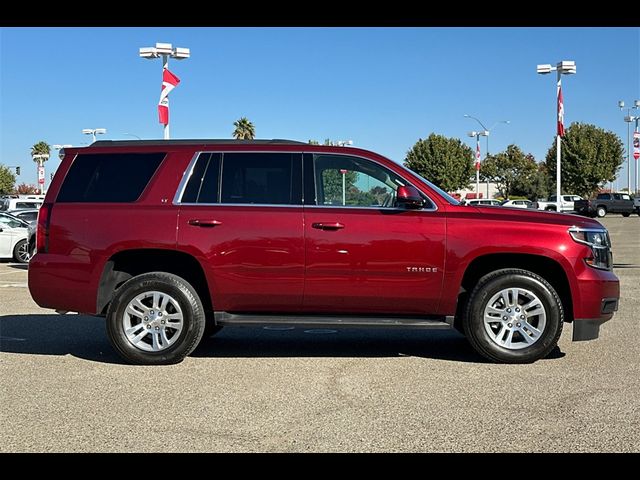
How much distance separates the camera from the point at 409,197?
602 centimetres

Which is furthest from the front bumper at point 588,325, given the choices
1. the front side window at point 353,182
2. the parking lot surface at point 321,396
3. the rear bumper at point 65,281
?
the rear bumper at point 65,281

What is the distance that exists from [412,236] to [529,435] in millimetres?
2266

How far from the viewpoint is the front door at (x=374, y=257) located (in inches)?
237

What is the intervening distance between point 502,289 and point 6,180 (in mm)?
110526

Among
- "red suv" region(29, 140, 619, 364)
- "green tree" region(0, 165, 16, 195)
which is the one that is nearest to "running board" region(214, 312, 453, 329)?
"red suv" region(29, 140, 619, 364)

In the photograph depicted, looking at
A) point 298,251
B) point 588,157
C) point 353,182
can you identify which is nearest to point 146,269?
point 298,251

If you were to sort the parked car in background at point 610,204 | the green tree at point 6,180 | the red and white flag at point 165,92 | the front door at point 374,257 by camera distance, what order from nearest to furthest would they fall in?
the front door at point 374,257, the red and white flag at point 165,92, the parked car in background at point 610,204, the green tree at point 6,180

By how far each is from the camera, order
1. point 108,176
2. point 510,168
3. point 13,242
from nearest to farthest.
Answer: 1. point 108,176
2. point 13,242
3. point 510,168

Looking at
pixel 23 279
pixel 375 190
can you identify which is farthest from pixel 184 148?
pixel 23 279

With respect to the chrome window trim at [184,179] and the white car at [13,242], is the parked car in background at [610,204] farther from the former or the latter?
the chrome window trim at [184,179]

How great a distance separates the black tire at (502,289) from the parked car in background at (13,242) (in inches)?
540

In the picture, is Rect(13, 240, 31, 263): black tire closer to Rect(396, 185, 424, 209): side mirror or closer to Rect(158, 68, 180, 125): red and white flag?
Rect(158, 68, 180, 125): red and white flag

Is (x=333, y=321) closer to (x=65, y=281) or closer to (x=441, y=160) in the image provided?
(x=65, y=281)

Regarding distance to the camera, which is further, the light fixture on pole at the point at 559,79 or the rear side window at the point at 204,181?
the light fixture on pole at the point at 559,79
